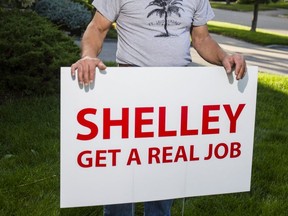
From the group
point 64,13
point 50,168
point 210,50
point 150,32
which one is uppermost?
point 150,32

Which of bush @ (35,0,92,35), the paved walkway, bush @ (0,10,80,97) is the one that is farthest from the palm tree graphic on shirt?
bush @ (35,0,92,35)

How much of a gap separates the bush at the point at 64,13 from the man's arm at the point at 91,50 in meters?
11.0

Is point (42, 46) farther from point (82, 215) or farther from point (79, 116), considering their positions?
point (79, 116)

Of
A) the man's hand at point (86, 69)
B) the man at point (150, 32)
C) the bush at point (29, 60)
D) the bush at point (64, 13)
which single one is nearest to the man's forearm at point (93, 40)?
the man at point (150, 32)

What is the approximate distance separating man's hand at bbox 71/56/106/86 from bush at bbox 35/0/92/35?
11.3 m

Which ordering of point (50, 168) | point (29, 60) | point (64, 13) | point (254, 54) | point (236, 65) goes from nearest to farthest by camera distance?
1. point (236, 65)
2. point (50, 168)
3. point (29, 60)
4. point (254, 54)
5. point (64, 13)

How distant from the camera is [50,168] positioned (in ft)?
12.4

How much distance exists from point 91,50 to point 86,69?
243 mm

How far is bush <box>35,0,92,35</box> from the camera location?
13.0 meters

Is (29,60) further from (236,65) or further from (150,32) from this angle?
(236,65)

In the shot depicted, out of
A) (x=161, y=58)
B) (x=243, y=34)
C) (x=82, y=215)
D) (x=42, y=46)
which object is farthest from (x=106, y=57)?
(x=161, y=58)

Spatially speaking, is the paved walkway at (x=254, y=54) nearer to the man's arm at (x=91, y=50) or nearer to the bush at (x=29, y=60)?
the bush at (x=29, y=60)

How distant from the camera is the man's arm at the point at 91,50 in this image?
1.90 meters

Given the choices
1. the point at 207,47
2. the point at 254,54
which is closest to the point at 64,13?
the point at 254,54
